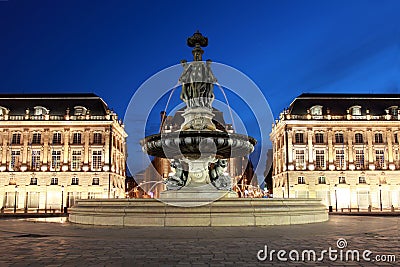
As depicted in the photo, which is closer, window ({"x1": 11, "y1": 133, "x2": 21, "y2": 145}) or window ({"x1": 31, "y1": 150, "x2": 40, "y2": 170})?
window ({"x1": 31, "y1": 150, "x2": 40, "y2": 170})

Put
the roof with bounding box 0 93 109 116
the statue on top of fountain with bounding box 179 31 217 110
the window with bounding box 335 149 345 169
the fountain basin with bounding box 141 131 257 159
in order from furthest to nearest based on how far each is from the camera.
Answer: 1. the roof with bounding box 0 93 109 116
2. the window with bounding box 335 149 345 169
3. the statue on top of fountain with bounding box 179 31 217 110
4. the fountain basin with bounding box 141 131 257 159

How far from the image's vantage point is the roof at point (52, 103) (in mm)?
70375

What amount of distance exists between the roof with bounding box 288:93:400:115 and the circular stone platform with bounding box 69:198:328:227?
5814 centimetres

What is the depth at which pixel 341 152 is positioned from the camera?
2731 inches

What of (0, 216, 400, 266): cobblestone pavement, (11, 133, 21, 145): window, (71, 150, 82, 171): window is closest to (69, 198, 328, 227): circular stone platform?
(0, 216, 400, 266): cobblestone pavement

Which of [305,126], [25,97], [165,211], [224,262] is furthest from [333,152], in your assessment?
[224,262]

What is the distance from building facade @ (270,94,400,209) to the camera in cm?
6738

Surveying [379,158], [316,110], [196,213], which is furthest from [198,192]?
[379,158]

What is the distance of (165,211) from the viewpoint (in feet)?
43.5

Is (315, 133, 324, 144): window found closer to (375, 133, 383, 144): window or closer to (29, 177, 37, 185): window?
(375, 133, 383, 144): window

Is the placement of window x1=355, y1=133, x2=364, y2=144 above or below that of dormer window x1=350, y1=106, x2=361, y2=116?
below

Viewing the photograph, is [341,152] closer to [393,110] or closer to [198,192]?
[393,110]

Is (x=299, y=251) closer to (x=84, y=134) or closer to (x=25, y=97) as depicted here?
(x=84, y=134)

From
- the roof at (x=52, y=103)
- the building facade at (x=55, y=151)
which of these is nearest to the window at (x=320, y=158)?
the building facade at (x=55, y=151)
